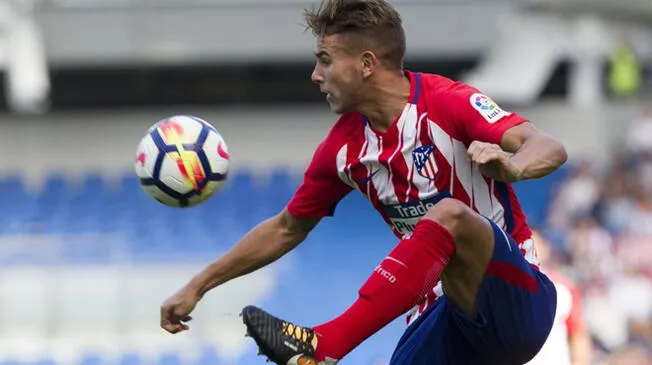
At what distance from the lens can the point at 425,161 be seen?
5.24 m

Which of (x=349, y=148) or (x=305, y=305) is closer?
(x=349, y=148)

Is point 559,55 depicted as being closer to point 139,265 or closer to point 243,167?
point 243,167

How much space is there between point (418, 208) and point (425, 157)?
0.22 metres

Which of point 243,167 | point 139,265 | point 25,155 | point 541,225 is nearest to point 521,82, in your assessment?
point 541,225

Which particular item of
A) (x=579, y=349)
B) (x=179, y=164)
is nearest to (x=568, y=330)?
(x=579, y=349)

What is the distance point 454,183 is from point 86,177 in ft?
38.6

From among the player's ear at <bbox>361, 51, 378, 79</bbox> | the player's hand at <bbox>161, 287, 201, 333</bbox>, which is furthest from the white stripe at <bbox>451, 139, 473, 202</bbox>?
the player's hand at <bbox>161, 287, 201, 333</bbox>

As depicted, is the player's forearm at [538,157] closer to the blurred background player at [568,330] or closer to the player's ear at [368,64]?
Answer: the player's ear at [368,64]

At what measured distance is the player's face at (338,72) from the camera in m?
5.24

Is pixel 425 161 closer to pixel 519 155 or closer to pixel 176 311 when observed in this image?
pixel 519 155

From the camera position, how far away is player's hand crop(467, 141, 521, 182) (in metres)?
4.43

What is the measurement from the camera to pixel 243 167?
16734mm

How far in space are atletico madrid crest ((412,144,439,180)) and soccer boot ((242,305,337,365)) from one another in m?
0.91

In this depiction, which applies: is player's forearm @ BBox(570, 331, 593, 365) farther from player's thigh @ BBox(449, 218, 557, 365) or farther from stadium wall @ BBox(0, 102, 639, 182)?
stadium wall @ BBox(0, 102, 639, 182)
